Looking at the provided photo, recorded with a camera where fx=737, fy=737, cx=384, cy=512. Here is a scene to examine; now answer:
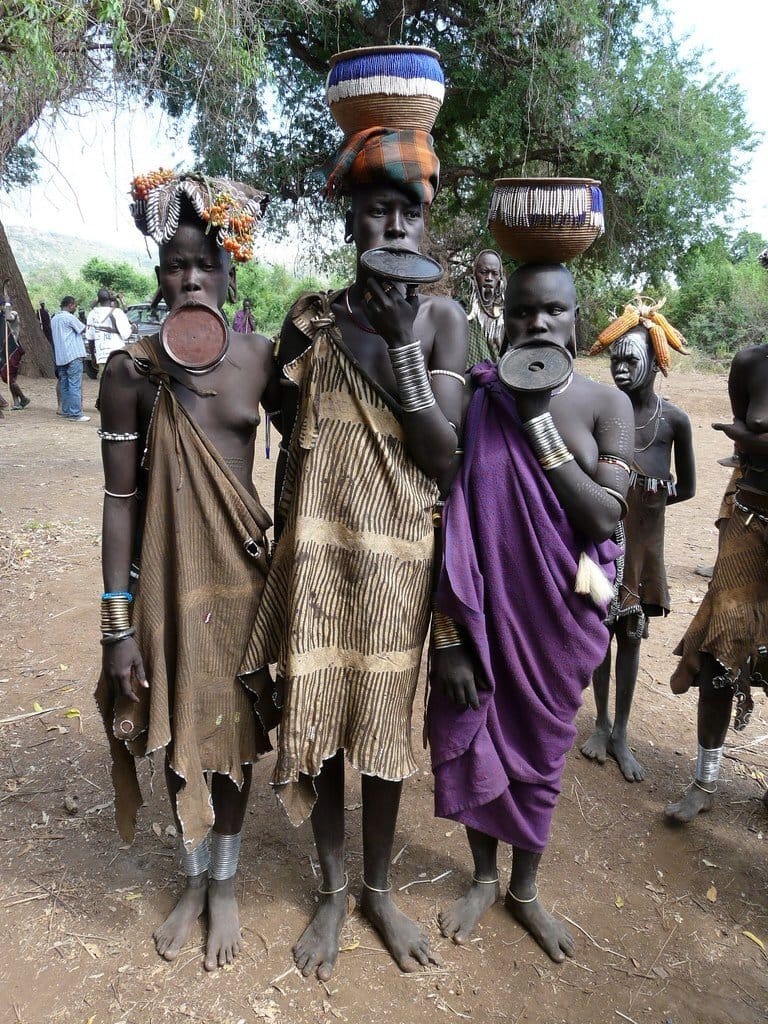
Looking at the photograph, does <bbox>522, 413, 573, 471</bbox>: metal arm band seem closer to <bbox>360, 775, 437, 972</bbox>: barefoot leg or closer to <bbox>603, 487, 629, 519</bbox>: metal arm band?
<bbox>603, 487, 629, 519</bbox>: metal arm band

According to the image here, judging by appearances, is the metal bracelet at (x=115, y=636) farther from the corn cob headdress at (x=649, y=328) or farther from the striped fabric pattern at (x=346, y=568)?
the corn cob headdress at (x=649, y=328)

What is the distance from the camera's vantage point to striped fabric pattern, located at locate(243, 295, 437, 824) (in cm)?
183

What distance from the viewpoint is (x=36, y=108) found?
5.47 metres

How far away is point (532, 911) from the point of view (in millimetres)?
2229

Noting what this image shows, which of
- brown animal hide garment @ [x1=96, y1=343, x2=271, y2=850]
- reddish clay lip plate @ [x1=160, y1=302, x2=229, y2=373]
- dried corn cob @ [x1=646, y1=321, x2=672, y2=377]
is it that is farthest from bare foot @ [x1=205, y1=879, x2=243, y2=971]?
dried corn cob @ [x1=646, y1=321, x2=672, y2=377]

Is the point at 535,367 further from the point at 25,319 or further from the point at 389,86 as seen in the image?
the point at 25,319

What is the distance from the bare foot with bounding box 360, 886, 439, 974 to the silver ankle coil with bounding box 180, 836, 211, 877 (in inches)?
19.6

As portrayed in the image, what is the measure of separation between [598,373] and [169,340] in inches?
514

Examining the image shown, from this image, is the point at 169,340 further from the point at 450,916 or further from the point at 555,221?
the point at 450,916

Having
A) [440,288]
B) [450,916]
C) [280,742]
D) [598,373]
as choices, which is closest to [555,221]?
[280,742]

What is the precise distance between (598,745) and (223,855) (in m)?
1.69

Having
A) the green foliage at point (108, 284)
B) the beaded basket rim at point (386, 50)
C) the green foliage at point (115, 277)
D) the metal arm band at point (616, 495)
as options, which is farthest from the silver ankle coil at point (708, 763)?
the green foliage at point (115, 277)

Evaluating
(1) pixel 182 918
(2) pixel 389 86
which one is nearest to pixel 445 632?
(1) pixel 182 918

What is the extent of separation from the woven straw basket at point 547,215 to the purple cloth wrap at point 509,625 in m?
0.34
